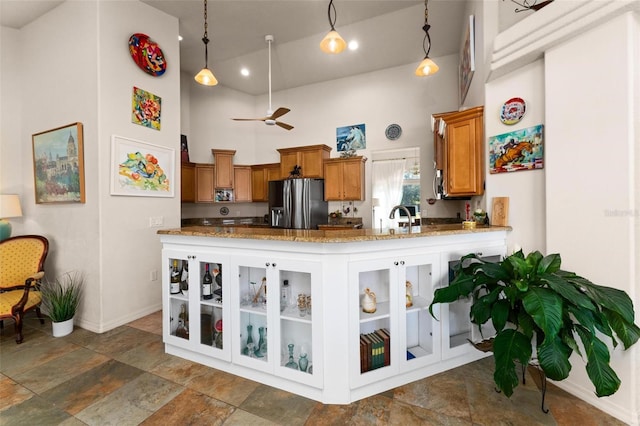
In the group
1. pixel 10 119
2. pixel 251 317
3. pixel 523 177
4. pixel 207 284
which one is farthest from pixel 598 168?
pixel 10 119

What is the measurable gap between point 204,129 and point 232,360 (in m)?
4.81

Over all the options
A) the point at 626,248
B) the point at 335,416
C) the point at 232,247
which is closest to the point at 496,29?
the point at 626,248

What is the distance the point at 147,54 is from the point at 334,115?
10.9 feet

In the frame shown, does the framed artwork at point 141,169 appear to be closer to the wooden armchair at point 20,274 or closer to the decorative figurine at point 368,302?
the wooden armchair at point 20,274

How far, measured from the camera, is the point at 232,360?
196cm

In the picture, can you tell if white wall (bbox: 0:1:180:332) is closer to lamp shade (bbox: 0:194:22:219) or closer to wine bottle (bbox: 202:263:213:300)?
lamp shade (bbox: 0:194:22:219)

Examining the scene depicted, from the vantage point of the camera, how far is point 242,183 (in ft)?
18.7

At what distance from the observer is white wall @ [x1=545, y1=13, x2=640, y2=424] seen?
1.59 m

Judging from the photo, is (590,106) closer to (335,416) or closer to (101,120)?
(335,416)

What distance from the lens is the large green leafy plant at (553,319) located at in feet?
4.43

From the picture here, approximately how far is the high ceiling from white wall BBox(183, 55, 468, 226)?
1.06ft

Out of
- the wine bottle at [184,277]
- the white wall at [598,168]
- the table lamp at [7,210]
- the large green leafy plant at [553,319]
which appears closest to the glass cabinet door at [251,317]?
the wine bottle at [184,277]

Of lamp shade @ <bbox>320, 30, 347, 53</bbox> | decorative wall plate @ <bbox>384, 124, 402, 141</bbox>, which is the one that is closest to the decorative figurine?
lamp shade @ <bbox>320, 30, 347, 53</bbox>

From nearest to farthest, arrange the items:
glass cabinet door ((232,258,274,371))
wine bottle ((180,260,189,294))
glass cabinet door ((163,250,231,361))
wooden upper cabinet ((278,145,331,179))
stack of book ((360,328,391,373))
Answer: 1. stack of book ((360,328,391,373))
2. glass cabinet door ((232,258,274,371))
3. glass cabinet door ((163,250,231,361))
4. wine bottle ((180,260,189,294))
5. wooden upper cabinet ((278,145,331,179))
